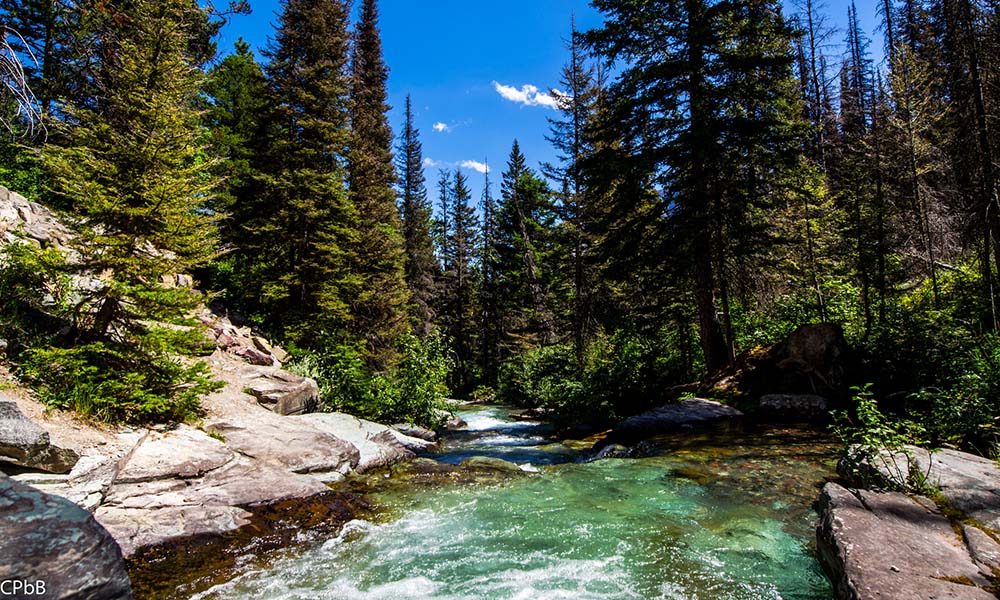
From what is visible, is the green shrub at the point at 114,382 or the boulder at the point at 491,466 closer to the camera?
the green shrub at the point at 114,382

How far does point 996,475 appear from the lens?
16.2 feet

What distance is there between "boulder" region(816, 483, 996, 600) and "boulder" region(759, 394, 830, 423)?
708 centimetres

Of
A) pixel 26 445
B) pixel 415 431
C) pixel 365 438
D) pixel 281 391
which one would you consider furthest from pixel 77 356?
pixel 415 431

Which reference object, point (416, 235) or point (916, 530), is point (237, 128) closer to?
point (416, 235)

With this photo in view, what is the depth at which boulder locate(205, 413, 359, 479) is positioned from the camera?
817cm


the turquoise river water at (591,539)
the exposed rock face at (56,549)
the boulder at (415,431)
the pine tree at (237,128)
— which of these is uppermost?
the pine tree at (237,128)

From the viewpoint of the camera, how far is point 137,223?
8.30 meters

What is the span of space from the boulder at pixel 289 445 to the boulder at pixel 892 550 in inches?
291

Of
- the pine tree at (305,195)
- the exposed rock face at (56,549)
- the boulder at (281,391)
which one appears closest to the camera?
the exposed rock face at (56,549)

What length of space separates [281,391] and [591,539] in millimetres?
9367

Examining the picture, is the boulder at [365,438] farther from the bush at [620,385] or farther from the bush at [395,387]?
the bush at [620,385]

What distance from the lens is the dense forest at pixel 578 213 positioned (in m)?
7.93

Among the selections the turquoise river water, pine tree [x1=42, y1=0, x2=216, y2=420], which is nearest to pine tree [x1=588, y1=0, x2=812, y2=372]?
the turquoise river water

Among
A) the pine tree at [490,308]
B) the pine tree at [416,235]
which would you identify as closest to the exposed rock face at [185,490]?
the pine tree at [416,235]
